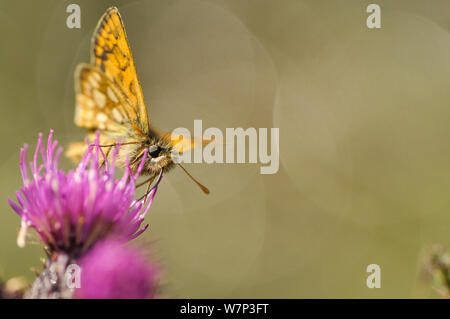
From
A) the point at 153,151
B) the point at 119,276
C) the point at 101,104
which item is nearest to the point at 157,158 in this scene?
the point at 153,151

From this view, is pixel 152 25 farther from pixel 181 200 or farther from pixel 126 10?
pixel 181 200

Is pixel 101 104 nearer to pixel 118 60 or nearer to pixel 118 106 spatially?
pixel 118 106

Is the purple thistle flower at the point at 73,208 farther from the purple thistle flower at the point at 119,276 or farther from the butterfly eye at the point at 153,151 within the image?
the butterfly eye at the point at 153,151

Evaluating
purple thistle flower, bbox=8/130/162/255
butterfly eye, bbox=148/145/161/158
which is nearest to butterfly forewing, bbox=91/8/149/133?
butterfly eye, bbox=148/145/161/158

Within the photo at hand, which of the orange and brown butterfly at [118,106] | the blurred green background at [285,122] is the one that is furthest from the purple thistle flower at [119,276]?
the blurred green background at [285,122]

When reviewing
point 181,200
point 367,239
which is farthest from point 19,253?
point 367,239
